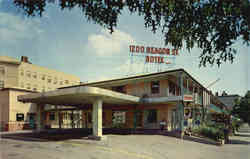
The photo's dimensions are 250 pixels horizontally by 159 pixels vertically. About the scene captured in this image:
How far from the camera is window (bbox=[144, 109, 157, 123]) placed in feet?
78.1

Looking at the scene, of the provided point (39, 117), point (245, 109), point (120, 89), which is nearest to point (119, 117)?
point (120, 89)

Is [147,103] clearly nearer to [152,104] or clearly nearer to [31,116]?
[152,104]

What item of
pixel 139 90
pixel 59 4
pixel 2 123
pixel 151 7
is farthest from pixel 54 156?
pixel 2 123

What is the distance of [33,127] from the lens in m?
32.0

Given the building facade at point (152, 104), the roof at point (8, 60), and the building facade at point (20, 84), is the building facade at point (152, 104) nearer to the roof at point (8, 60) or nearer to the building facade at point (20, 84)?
the building facade at point (20, 84)

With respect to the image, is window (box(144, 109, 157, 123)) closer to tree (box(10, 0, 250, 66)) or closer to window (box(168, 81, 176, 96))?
window (box(168, 81, 176, 96))

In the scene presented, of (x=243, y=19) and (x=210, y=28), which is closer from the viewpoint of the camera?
(x=243, y=19)

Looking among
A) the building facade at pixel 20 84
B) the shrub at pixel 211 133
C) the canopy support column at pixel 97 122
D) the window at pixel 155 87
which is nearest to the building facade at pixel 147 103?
the window at pixel 155 87

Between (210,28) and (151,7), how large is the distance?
5.39 feet

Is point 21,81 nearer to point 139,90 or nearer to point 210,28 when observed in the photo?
point 139,90

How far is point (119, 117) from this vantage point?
26562mm

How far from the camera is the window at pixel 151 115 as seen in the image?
23812mm

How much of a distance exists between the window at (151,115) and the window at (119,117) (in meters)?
3.04

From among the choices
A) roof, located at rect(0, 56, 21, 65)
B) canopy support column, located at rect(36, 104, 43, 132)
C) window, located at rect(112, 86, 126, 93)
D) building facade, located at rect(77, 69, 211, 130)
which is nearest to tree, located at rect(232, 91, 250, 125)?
building facade, located at rect(77, 69, 211, 130)
